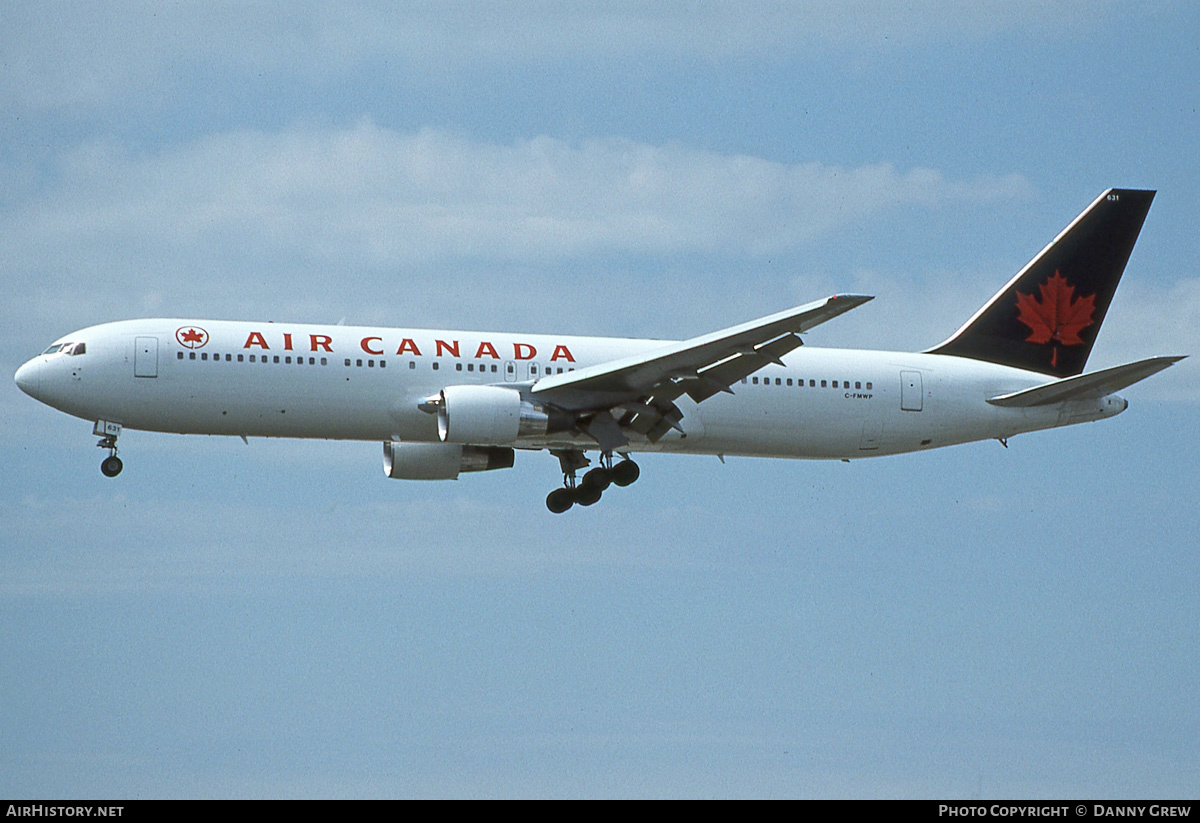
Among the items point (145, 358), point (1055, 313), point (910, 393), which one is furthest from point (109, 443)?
point (1055, 313)

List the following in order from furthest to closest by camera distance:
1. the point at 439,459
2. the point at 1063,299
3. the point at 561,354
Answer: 1. the point at 1063,299
2. the point at 439,459
3. the point at 561,354

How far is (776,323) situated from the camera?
37.0m

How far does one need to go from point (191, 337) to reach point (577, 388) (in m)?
9.97

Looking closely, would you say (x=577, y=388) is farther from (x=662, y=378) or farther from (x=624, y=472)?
(x=624, y=472)

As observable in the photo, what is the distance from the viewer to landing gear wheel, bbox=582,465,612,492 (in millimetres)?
44628

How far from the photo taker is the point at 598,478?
44.7 meters

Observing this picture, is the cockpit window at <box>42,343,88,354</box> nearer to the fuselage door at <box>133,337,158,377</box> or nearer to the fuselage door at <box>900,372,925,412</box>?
the fuselage door at <box>133,337,158,377</box>

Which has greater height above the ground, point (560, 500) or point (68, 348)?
point (68, 348)

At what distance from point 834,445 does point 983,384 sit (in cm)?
510

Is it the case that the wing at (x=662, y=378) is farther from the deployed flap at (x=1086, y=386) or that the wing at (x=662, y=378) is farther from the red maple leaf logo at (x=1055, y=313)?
the red maple leaf logo at (x=1055, y=313)
